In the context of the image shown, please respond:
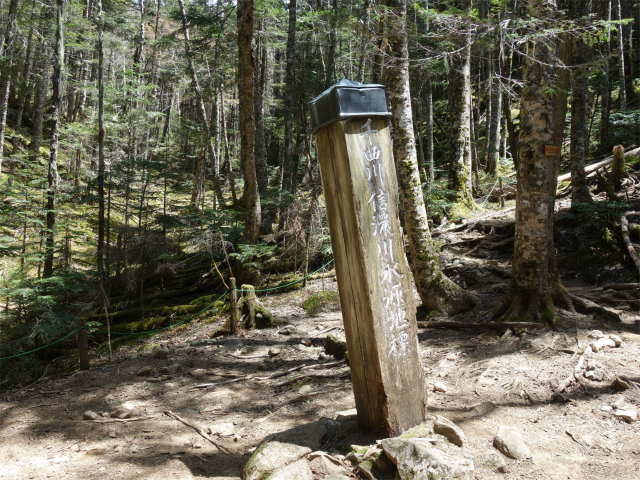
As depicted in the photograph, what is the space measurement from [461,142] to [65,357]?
35.7 ft

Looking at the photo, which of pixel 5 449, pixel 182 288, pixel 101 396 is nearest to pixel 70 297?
pixel 182 288

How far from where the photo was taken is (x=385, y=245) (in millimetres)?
2656

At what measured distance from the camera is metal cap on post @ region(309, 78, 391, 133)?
2537 mm

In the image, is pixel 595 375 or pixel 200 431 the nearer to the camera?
pixel 595 375

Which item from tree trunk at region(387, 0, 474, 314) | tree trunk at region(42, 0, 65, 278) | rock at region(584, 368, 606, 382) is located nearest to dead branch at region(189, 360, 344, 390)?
tree trunk at region(387, 0, 474, 314)

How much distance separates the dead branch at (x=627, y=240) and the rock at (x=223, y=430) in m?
6.10

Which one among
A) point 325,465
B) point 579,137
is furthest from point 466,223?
point 325,465

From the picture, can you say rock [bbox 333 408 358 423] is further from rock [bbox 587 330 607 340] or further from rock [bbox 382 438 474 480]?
rock [bbox 587 330 607 340]

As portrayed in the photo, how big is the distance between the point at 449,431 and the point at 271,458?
1.19 metres

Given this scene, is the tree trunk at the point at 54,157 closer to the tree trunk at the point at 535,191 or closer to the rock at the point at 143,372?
the rock at the point at 143,372

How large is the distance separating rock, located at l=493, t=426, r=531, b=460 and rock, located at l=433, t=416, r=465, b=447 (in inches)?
10.7

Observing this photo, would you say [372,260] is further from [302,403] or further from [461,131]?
[461,131]

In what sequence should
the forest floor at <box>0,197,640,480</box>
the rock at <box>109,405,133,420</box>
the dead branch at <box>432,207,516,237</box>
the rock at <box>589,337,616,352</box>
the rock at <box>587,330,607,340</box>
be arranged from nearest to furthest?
the forest floor at <box>0,197,640,480</box>
the rock at <box>589,337,616,352</box>
the rock at <box>109,405,133,420</box>
the rock at <box>587,330,607,340</box>
the dead branch at <box>432,207,516,237</box>

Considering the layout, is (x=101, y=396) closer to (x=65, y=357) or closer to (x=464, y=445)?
(x=464, y=445)
